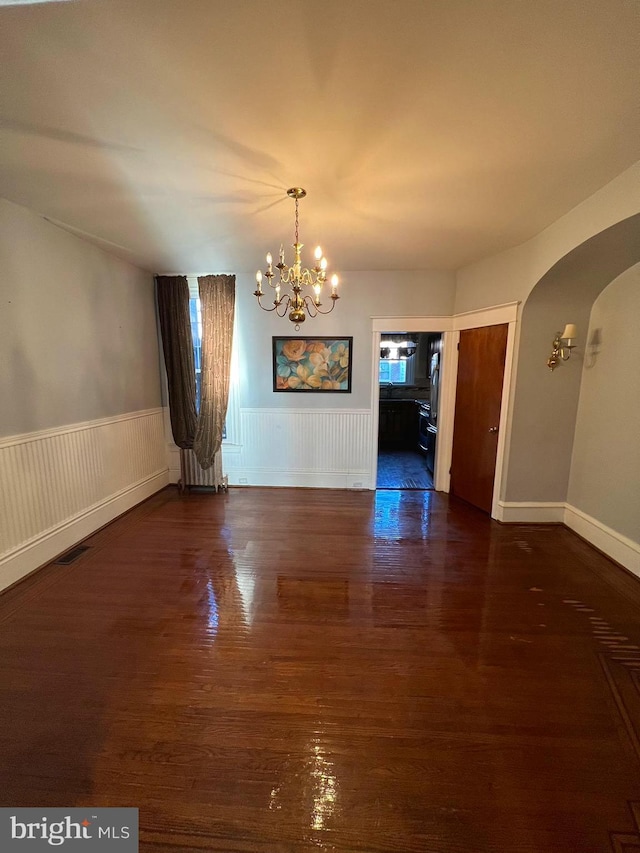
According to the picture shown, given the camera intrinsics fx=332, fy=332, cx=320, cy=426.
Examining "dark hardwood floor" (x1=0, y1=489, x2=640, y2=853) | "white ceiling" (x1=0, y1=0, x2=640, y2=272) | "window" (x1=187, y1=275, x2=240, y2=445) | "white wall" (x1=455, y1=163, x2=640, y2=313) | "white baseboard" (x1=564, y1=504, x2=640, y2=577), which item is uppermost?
"white ceiling" (x1=0, y1=0, x2=640, y2=272)

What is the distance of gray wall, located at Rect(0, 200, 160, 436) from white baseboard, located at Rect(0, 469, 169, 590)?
2.93 feet

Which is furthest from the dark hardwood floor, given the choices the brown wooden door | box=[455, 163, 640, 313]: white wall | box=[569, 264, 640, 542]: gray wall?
box=[455, 163, 640, 313]: white wall

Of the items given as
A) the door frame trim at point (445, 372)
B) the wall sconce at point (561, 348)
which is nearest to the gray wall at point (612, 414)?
the wall sconce at point (561, 348)

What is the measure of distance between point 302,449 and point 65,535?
2647 mm

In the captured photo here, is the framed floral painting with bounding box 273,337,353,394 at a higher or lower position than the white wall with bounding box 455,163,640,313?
lower

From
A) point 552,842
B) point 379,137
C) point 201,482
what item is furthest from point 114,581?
point 379,137

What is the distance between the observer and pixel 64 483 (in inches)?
116

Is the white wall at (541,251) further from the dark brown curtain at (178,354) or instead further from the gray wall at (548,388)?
the dark brown curtain at (178,354)

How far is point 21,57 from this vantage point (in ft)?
4.21

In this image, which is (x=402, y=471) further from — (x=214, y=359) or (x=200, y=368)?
(x=200, y=368)

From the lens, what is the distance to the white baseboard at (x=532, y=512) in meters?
3.50

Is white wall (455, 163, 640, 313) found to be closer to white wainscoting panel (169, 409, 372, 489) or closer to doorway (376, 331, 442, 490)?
doorway (376, 331, 442, 490)

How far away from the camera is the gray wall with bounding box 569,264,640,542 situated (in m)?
2.67

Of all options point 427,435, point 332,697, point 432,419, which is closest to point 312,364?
point 432,419
